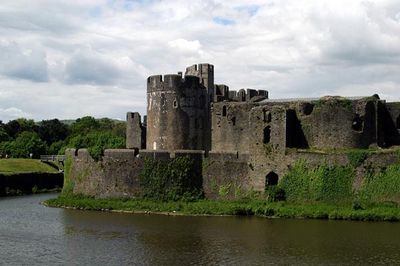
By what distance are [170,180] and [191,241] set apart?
10885mm

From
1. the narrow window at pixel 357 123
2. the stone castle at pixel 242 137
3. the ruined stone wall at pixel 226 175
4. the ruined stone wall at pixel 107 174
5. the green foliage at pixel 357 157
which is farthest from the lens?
the ruined stone wall at pixel 107 174

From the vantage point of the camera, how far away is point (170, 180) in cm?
3650

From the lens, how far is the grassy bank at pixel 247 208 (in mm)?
31161

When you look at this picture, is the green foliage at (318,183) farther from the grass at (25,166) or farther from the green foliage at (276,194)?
the grass at (25,166)

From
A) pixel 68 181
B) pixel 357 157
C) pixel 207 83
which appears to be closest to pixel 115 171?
pixel 68 181

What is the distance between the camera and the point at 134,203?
3594cm

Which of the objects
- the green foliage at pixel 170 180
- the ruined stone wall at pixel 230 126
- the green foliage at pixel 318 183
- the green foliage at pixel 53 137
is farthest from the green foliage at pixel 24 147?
the green foliage at pixel 318 183

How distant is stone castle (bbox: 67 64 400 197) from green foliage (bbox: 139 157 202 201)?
379mm

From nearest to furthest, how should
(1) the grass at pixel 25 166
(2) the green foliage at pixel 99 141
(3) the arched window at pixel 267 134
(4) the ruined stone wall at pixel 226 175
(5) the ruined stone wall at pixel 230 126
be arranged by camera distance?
(4) the ruined stone wall at pixel 226 175, (3) the arched window at pixel 267 134, (5) the ruined stone wall at pixel 230 126, (1) the grass at pixel 25 166, (2) the green foliage at pixel 99 141

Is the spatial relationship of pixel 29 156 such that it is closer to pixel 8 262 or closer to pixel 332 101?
pixel 332 101

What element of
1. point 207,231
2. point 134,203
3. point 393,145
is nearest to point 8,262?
point 207,231

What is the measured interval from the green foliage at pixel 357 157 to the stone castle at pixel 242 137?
7.9 inches

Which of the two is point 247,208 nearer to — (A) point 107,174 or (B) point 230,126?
(B) point 230,126

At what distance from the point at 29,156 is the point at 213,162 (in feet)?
154
